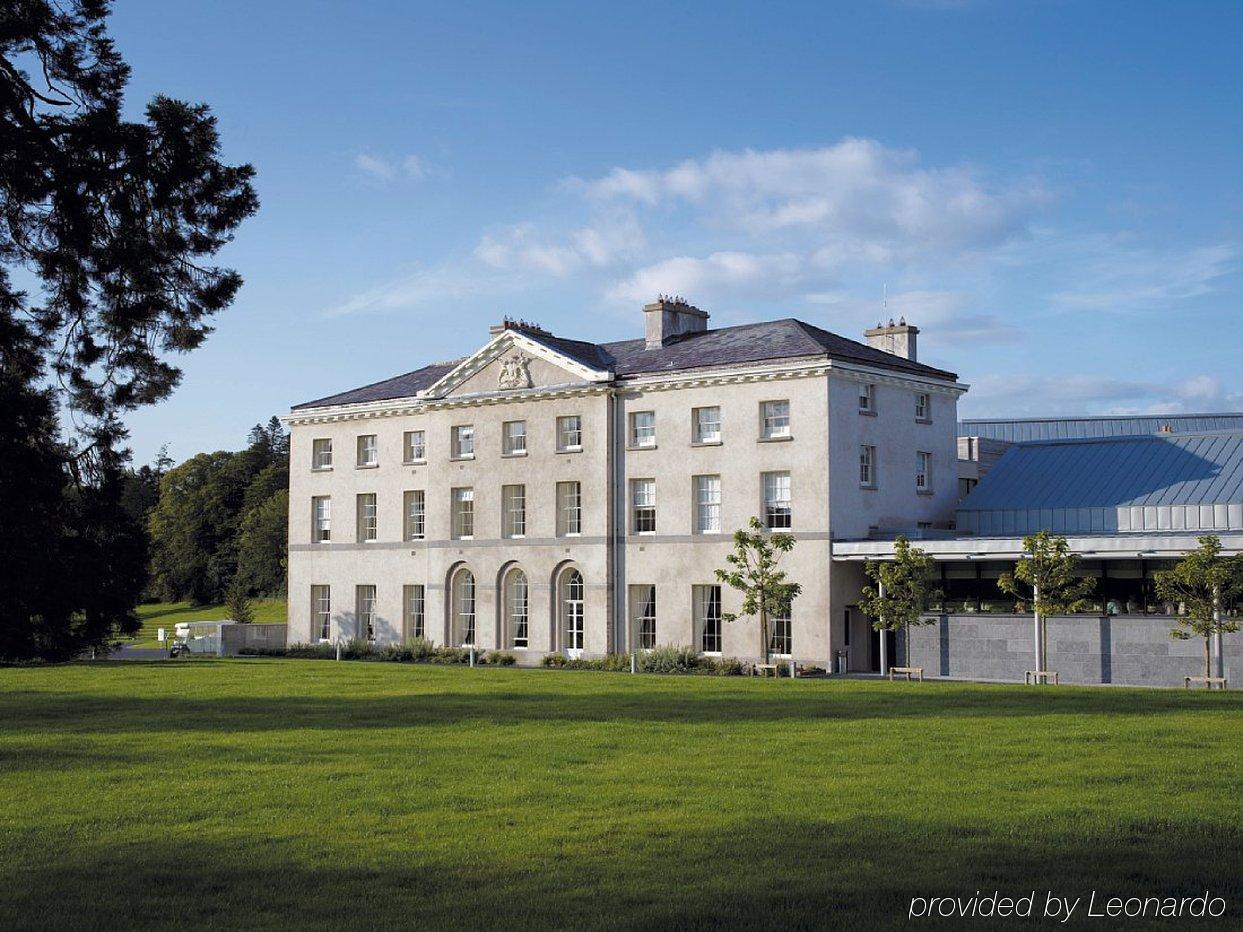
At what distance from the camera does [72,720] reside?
2528 cm

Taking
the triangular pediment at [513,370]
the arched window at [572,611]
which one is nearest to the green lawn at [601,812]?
the arched window at [572,611]

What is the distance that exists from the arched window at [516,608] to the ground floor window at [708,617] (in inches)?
299

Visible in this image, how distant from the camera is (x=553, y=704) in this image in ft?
91.4

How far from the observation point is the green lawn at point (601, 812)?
11055 millimetres

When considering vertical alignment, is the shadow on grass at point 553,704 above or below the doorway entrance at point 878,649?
below

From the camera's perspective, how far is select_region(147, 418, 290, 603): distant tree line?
349 feet

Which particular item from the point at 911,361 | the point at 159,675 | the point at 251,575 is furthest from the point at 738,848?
the point at 251,575

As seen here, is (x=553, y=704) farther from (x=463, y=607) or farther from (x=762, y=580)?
(x=463, y=607)

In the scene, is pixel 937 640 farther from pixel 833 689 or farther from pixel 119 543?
pixel 119 543

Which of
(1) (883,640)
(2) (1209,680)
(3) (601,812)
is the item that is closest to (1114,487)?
(1) (883,640)

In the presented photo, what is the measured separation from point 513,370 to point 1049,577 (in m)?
21.3

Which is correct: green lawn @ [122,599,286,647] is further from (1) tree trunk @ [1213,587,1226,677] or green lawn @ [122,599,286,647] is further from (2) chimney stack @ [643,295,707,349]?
(1) tree trunk @ [1213,587,1226,677]

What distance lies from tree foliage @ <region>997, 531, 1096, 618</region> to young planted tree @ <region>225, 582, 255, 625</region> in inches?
1990

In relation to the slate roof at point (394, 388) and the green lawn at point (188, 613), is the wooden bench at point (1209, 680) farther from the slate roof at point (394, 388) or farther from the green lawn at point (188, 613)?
the green lawn at point (188, 613)
